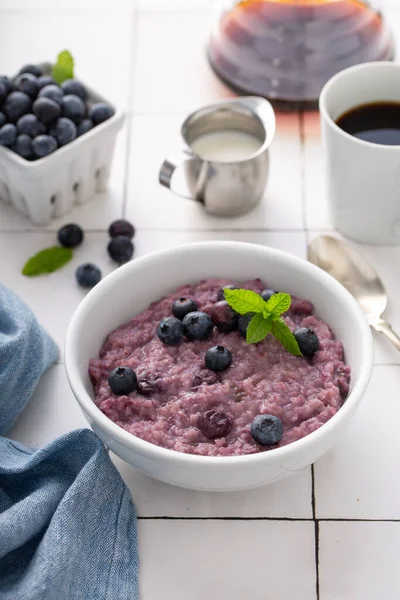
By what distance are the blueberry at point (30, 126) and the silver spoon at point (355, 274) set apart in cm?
53

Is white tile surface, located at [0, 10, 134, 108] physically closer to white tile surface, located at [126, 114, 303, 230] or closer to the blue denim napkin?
white tile surface, located at [126, 114, 303, 230]

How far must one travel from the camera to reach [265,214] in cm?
176

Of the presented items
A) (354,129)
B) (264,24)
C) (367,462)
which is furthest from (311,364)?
(264,24)

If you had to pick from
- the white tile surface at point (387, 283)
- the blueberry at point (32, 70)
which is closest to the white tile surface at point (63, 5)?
the blueberry at point (32, 70)

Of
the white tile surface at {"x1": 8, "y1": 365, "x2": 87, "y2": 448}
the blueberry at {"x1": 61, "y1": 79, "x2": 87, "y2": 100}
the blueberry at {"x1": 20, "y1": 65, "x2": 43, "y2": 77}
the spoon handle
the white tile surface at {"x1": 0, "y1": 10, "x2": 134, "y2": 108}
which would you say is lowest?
the white tile surface at {"x1": 8, "y1": 365, "x2": 87, "y2": 448}

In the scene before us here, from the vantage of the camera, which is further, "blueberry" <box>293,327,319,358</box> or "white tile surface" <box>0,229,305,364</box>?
"white tile surface" <box>0,229,305,364</box>

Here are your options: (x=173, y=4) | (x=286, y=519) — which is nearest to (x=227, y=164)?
(x=286, y=519)

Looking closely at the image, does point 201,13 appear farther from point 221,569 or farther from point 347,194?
point 221,569

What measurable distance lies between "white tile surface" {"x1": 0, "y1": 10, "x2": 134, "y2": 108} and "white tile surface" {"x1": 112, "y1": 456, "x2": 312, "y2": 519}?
0.97 m

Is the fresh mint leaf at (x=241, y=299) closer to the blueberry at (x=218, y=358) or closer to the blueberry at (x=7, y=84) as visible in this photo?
the blueberry at (x=218, y=358)

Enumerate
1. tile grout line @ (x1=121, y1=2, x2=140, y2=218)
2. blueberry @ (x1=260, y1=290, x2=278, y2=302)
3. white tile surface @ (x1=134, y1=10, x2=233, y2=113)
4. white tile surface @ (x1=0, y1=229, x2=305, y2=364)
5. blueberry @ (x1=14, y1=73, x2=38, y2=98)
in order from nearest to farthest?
blueberry @ (x1=260, y1=290, x2=278, y2=302) → white tile surface @ (x1=0, y1=229, x2=305, y2=364) → blueberry @ (x1=14, y1=73, x2=38, y2=98) → tile grout line @ (x1=121, y1=2, x2=140, y2=218) → white tile surface @ (x1=134, y1=10, x2=233, y2=113)

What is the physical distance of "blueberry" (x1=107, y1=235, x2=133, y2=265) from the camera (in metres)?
1.65

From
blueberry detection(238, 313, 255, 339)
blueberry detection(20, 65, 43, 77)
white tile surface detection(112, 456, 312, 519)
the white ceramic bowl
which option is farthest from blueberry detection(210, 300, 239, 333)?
blueberry detection(20, 65, 43, 77)

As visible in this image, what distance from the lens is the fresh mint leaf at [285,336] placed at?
1.30 metres
